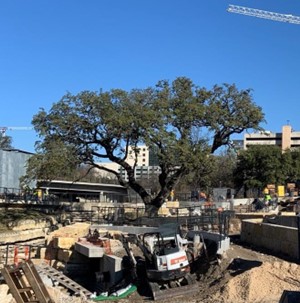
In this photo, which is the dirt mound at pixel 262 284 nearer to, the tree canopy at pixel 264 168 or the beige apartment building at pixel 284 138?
the tree canopy at pixel 264 168

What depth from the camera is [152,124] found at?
42125mm

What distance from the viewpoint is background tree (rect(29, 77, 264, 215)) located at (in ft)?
137

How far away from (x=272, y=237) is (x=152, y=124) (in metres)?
20.5

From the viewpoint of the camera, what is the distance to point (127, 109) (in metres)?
42.1

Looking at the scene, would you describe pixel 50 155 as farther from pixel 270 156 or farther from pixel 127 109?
pixel 270 156

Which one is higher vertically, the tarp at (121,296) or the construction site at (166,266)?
the construction site at (166,266)

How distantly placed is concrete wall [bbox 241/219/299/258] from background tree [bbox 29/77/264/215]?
15814 mm

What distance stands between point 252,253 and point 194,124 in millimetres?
23014

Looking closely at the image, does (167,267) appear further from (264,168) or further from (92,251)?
(264,168)

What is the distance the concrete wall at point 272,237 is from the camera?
68.7 ft

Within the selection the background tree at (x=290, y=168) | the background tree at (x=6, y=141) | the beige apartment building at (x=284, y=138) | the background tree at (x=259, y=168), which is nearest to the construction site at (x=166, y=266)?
the background tree at (x=259, y=168)

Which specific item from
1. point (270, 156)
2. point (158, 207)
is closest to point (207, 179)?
point (158, 207)

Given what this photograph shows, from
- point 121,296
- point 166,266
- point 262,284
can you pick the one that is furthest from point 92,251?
point 262,284

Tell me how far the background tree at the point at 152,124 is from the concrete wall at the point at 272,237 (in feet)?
51.9
